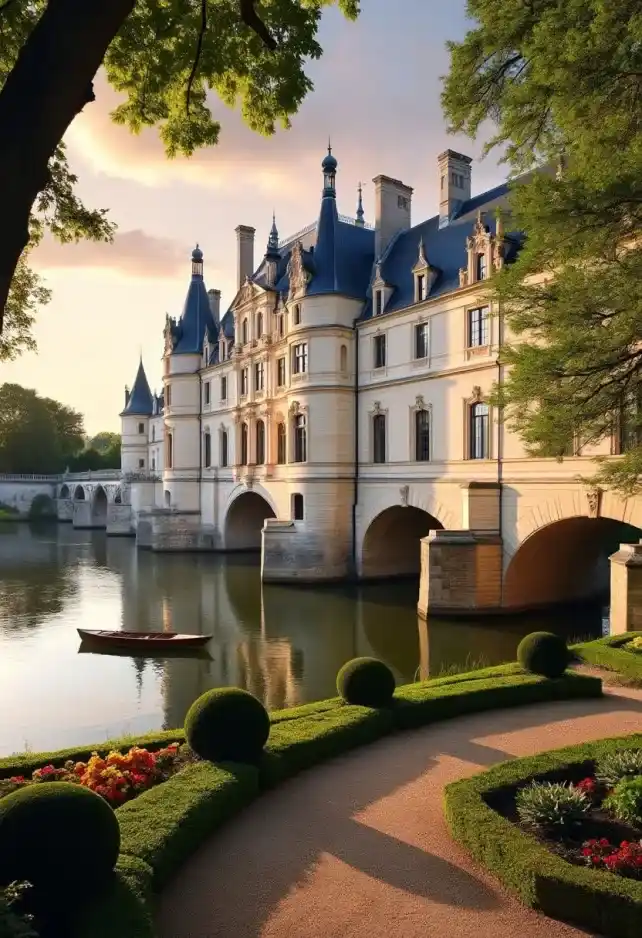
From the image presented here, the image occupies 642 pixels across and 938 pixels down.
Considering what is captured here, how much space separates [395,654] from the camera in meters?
20.8

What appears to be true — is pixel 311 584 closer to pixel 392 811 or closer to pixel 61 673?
pixel 61 673

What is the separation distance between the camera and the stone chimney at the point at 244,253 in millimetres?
45781

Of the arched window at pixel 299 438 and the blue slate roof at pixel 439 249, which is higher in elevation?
the blue slate roof at pixel 439 249

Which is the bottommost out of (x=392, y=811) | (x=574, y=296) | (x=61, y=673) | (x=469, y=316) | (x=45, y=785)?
(x=61, y=673)

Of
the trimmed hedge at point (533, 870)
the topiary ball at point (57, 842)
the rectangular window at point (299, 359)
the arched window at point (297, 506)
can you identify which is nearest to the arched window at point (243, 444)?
the arched window at point (297, 506)

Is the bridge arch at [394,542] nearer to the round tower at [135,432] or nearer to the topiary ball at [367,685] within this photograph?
the topiary ball at [367,685]

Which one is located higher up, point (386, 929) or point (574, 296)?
point (574, 296)

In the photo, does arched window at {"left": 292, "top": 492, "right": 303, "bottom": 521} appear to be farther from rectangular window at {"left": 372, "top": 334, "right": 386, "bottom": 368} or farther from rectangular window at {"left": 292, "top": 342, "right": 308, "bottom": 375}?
rectangular window at {"left": 372, "top": 334, "right": 386, "bottom": 368}

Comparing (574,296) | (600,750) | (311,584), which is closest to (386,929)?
(600,750)

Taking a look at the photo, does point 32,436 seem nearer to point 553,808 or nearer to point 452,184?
point 452,184

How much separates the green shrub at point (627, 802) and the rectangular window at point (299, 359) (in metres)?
27.5

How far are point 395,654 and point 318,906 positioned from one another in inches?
591

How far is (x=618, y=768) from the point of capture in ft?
25.4

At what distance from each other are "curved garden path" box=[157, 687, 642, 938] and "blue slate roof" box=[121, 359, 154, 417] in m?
62.2
